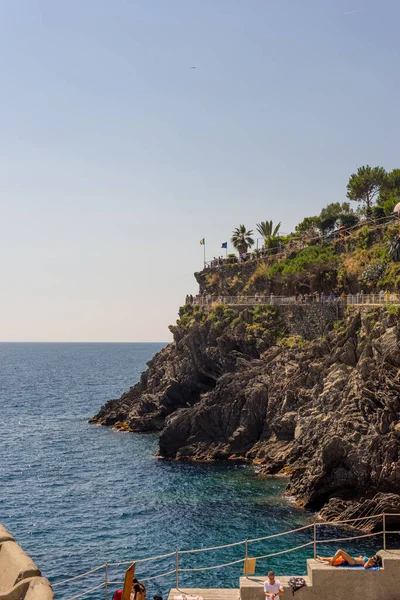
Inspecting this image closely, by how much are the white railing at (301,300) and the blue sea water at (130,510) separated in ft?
54.0

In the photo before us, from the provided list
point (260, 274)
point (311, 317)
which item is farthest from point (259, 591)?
point (260, 274)

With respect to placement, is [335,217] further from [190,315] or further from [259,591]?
[259,591]

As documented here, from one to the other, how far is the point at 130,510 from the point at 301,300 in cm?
2899

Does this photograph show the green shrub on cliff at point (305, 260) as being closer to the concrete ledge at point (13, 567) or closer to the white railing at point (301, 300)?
the white railing at point (301, 300)

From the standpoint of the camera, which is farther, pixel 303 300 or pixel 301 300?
pixel 301 300

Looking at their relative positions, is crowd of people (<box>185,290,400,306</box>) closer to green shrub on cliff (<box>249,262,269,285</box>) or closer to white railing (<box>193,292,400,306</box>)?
white railing (<box>193,292,400,306</box>)

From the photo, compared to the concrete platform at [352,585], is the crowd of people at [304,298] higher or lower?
higher

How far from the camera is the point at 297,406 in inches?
2157

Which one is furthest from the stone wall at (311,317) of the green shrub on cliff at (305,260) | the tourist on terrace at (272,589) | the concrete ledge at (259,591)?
the tourist on terrace at (272,589)

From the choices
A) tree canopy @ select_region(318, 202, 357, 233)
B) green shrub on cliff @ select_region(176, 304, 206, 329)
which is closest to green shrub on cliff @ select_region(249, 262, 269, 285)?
green shrub on cliff @ select_region(176, 304, 206, 329)

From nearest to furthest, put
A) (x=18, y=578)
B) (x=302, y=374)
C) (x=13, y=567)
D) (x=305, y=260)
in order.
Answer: (x=18, y=578) < (x=13, y=567) < (x=302, y=374) < (x=305, y=260)

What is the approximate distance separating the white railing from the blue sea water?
1645 centimetres

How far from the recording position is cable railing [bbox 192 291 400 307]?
168ft

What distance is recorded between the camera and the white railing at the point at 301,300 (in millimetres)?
50938
